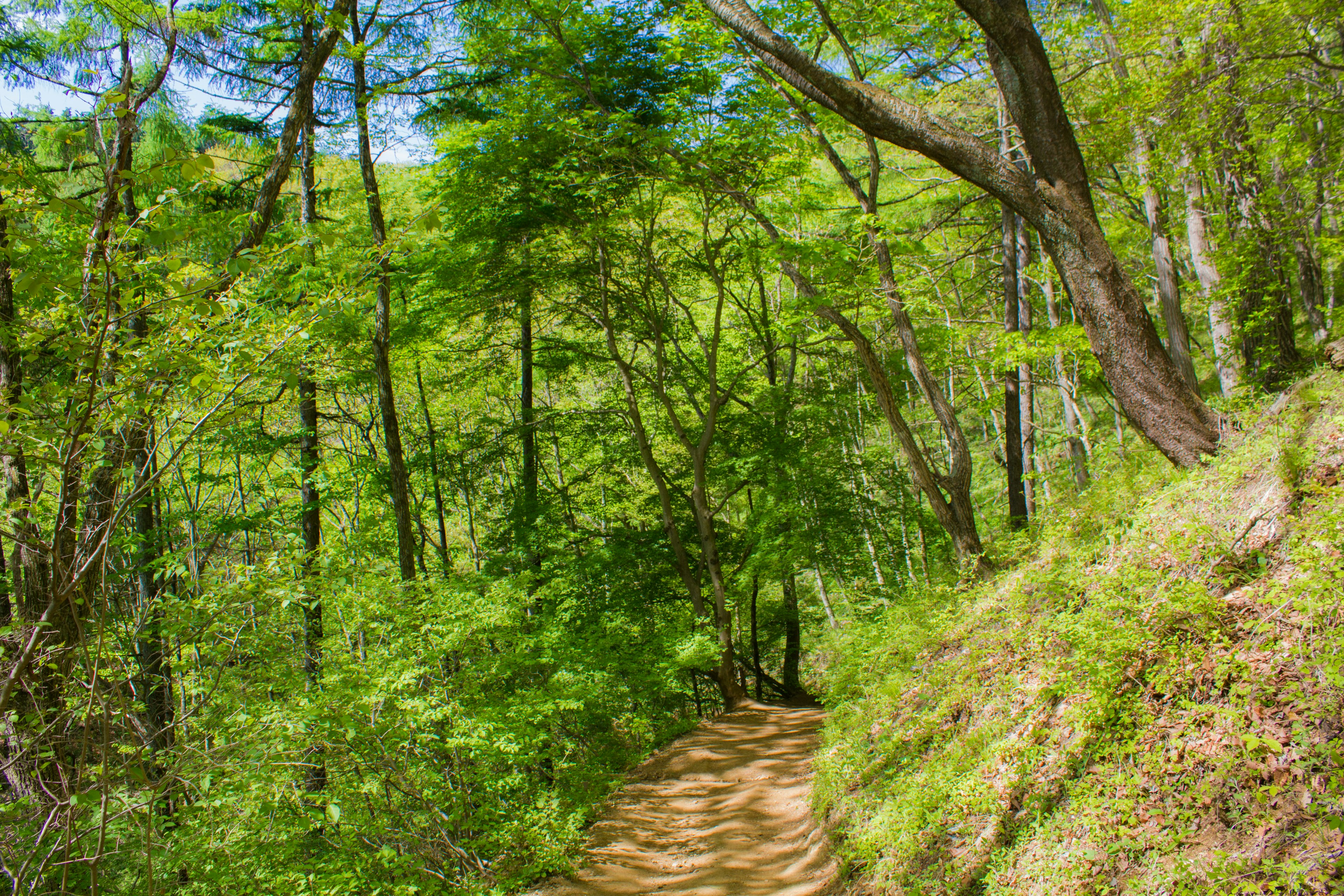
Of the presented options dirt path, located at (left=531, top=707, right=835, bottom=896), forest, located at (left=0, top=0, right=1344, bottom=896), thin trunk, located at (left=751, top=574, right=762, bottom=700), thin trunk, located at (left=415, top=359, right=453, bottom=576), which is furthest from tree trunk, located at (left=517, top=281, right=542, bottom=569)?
thin trunk, located at (left=751, top=574, right=762, bottom=700)

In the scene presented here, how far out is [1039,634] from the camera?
182 inches

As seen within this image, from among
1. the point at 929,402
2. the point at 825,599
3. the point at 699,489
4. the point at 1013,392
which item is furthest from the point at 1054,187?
the point at 825,599

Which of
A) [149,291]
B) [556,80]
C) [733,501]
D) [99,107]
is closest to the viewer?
[99,107]

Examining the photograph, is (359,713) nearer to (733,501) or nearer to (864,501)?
(864,501)

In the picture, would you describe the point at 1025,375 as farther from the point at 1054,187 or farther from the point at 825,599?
the point at 825,599

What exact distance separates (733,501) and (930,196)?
8777 millimetres

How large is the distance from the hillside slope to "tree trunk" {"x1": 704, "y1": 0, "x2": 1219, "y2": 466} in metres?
0.46

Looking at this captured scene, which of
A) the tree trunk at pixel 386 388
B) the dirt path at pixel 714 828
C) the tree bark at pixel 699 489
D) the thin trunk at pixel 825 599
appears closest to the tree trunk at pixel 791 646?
the thin trunk at pixel 825 599

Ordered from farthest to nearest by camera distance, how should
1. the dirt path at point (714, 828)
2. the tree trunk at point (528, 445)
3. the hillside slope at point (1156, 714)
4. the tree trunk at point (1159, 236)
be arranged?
the tree trunk at point (528, 445)
the tree trunk at point (1159, 236)
the dirt path at point (714, 828)
the hillside slope at point (1156, 714)

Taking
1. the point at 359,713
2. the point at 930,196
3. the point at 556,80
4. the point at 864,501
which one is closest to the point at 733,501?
the point at 864,501

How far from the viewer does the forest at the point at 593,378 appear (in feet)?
9.82

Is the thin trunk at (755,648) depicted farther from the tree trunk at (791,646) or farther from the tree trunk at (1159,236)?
the tree trunk at (1159,236)

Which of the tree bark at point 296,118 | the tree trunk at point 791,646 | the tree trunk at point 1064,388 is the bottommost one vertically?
the tree trunk at point 791,646

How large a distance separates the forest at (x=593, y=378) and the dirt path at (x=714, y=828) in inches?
13.6
